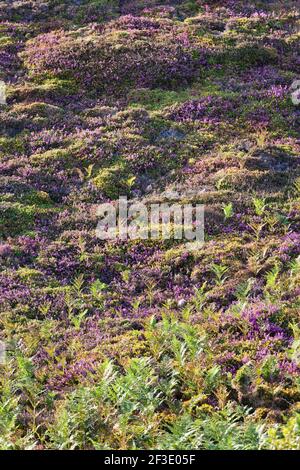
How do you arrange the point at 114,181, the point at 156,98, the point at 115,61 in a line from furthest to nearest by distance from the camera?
the point at 115,61 < the point at 156,98 < the point at 114,181

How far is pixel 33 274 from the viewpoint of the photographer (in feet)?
50.7

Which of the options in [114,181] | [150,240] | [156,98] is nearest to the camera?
[150,240]

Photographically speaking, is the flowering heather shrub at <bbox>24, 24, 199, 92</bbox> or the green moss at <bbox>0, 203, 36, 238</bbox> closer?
the green moss at <bbox>0, 203, 36, 238</bbox>

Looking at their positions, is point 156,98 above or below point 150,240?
above

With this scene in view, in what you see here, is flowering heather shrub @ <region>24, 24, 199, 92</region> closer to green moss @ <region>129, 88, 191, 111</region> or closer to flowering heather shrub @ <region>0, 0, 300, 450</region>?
flowering heather shrub @ <region>0, 0, 300, 450</region>

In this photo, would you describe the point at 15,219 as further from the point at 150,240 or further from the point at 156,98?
the point at 156,98

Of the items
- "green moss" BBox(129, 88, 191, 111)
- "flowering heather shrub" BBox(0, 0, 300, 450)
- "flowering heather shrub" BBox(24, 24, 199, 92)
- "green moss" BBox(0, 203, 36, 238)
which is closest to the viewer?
"flowering heather shrub" BBox(0, 0, 300, 450)

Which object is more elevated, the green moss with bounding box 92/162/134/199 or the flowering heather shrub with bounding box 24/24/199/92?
the flowering heather shrub with bounding box 24/24/199/92

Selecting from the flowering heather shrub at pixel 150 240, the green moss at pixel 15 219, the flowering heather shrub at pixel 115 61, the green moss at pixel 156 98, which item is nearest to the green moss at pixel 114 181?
the flowering heather shrub at pixel 150 240

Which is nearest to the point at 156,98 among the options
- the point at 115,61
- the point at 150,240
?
the point at 115,61

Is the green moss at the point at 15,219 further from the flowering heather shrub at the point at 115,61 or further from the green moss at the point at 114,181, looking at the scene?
the flowering heather shrub at the point at 115,61

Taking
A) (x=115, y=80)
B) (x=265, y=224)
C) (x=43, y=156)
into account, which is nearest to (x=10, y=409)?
(x=265, y=224)

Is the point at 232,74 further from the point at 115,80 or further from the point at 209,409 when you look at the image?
the point at 209,409

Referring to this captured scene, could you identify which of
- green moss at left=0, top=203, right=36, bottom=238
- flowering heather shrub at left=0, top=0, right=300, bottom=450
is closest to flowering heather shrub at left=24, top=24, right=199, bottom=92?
flowering heather shrub at left=0, top=0, right=300, bottom=450
